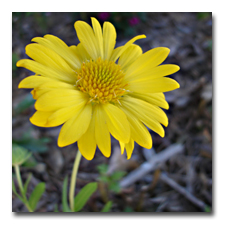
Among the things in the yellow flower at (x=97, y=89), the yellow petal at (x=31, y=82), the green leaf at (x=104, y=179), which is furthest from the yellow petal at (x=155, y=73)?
the green leaf at (x=104, y=179)

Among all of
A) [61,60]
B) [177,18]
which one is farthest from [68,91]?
[177,18]

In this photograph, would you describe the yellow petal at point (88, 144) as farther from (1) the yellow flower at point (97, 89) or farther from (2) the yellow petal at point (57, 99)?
(2) the yellow petal at point (57, 99)

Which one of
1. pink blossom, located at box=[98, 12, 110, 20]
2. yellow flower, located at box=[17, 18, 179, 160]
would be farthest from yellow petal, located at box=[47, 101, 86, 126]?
pink blossom, located at box=[98, 12, 110, 20]

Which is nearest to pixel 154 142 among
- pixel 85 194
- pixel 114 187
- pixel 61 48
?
pixel 114 187

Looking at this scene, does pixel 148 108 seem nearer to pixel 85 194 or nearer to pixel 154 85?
pixel 154 85

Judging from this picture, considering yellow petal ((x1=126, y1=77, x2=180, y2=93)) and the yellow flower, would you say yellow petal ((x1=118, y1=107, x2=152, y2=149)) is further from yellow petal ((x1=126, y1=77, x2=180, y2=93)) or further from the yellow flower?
yellow petal ((x1=126, y1=77, x2=180, y2=93))

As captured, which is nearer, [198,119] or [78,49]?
[78,49]
